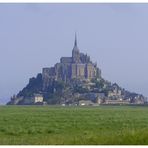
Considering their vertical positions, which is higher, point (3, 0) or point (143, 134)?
point (3, 0)

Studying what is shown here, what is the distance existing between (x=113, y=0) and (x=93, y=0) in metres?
0.57

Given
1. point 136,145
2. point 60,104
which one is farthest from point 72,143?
point 60,104

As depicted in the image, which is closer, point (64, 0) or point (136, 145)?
point (136, 145)

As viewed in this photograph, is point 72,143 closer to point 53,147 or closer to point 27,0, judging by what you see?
point 53,147

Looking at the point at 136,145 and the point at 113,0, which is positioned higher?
the point at 113,0

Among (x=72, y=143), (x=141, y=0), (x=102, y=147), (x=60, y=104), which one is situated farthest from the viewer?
(x=60, y=104)

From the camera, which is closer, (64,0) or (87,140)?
(87,140)

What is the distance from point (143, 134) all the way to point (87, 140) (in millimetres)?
1494

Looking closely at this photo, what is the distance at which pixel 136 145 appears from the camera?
1393 cm

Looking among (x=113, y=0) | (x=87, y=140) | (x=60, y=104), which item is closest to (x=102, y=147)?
(x=87, y=140)

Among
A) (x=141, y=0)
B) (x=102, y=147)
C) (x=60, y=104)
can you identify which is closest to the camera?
(x=102, y=147)

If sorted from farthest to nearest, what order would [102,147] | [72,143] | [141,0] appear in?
1. [141,0]
2. [72,143]
3. [102,147]

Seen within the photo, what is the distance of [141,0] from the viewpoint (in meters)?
16.2

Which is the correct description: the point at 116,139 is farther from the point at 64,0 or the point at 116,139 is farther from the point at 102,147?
the point at 64,0
